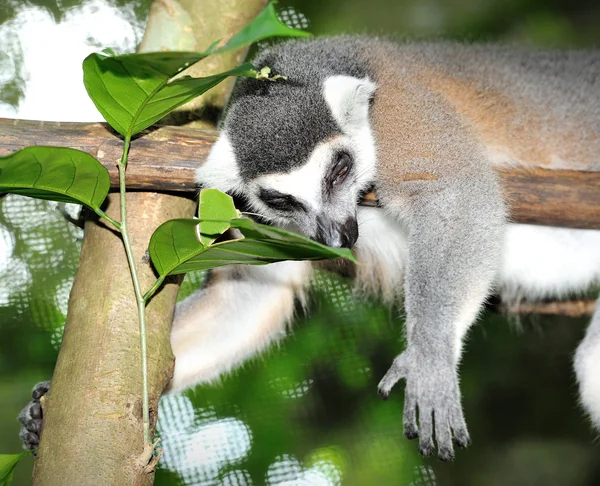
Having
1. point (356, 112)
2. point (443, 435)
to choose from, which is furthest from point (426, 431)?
point (356, 112)

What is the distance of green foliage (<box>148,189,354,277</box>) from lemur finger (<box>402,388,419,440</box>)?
0.96 meters

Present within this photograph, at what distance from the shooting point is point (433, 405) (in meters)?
2.34

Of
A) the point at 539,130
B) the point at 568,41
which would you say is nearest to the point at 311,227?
the point at 539,130

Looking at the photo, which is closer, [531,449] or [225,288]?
[225,288]

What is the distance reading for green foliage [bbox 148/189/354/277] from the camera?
4.80 feet

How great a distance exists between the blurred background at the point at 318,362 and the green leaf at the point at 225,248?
168cm

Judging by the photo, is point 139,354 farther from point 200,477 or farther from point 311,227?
point 200,477

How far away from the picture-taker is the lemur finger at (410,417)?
232 cm

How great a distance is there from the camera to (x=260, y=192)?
2.68 metres

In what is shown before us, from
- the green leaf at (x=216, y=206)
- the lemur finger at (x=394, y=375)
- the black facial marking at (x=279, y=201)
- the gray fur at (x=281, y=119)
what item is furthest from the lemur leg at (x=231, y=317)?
the green leaf at (x=216, y=206)

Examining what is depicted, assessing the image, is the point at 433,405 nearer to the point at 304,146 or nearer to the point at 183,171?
the point at 304,146

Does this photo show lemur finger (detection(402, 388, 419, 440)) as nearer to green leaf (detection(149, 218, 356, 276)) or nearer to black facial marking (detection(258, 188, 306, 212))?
black facial marking (detection(258, 188, 306, 212))

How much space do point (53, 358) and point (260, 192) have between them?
1757mm

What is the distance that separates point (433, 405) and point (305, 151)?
1037 millimetres
